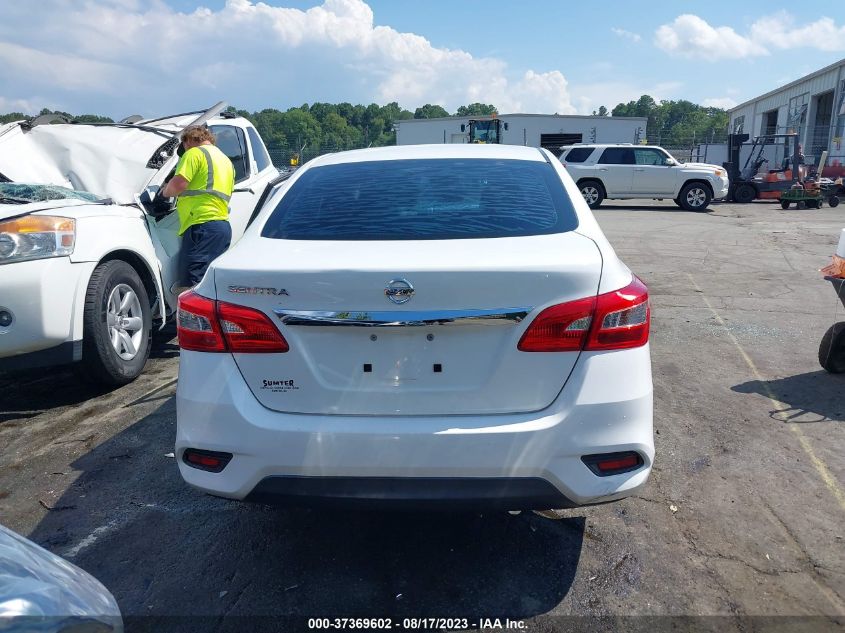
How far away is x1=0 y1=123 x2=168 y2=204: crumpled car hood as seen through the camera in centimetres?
534

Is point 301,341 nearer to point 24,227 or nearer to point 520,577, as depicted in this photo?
point 520,577

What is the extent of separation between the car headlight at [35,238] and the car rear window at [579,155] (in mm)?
18290

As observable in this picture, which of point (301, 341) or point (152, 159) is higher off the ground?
point (152, 159)

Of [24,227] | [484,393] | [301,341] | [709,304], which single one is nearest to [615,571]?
[484,393]

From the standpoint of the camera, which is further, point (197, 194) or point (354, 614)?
point (197, 194)

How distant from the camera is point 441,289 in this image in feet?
7.28

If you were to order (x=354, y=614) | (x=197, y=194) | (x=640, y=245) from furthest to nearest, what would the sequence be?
(x=640, y=245) → (x=197, y=194) → (x=354, y=614)

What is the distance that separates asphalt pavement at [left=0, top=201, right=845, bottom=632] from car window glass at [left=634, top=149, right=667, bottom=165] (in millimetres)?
16640

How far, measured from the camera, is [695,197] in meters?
20.2

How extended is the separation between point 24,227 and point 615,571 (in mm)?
3874

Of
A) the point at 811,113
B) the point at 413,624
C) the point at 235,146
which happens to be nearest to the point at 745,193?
the point at 811,113

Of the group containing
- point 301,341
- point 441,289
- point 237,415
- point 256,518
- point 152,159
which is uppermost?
point 152,159

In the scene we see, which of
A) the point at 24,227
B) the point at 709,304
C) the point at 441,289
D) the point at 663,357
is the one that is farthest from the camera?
the point at 709,304

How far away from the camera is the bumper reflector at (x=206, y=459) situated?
2.39 meters
